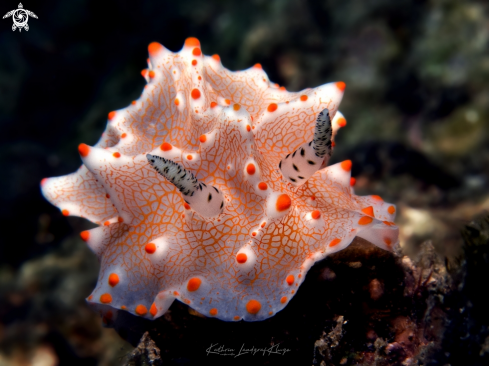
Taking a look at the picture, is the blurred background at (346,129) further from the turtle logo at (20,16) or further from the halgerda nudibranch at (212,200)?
the turtle logo at (20,16)

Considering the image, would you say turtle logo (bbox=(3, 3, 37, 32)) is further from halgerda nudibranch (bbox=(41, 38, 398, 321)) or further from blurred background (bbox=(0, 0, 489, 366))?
halgerda nudibranch (bbox=(41, 38, 398, 321))

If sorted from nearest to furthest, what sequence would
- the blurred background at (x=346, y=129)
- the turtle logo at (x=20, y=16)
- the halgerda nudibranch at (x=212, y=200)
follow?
the halgerda nudibranch at (x=212, y=200)
the blurred background at (x=346, y=129)
the turtle logo at (x=20, y=16)

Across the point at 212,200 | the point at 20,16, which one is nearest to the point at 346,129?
the point at 212,200

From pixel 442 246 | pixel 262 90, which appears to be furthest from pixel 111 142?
pixel 442 246

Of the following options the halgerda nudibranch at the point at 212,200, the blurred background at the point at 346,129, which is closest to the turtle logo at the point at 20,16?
the blurred background at the point at 346,129

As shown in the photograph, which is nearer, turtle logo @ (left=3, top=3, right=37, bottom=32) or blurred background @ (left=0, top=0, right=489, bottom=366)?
blurred background @ (left=0, top=0, right=489, bottom=366)

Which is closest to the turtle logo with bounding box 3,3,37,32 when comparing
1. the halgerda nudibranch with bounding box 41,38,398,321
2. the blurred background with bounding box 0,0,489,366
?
the blurred background with bounding box 0,0,489,366
